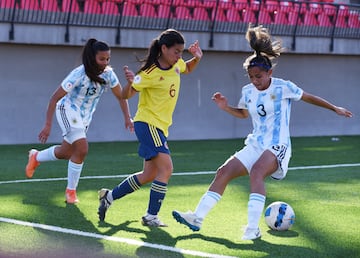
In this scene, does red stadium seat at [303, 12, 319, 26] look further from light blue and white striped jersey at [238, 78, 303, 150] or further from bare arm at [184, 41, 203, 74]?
light blue and white striped jersey at [238, 78, 303, 150]

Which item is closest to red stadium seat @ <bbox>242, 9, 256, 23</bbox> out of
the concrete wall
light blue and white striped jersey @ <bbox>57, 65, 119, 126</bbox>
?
the concrete wall

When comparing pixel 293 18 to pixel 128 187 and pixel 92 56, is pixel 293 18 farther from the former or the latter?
pixel 128 187

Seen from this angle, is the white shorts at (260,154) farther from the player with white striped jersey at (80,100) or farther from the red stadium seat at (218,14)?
the red stadium seat at (218,14)

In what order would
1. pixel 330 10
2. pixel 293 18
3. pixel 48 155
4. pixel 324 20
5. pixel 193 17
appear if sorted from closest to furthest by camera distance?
pixel 48 155 < pixel 193 17 < pixel 293 18 < pixel 324 20 < pixel 330 10

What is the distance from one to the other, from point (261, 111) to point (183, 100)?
16130 millimetres

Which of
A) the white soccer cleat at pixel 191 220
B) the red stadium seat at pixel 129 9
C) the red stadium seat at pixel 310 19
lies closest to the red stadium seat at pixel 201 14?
the red stadium seat at pixel 129 9

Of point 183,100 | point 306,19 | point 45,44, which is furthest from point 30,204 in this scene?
point 306,19

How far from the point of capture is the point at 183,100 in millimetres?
23219

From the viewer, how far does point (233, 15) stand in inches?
934

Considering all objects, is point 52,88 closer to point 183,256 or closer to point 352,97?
point 352,97

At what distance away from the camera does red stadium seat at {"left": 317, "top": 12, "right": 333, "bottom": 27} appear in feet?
83.1

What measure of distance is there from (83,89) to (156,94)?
1.58 metres

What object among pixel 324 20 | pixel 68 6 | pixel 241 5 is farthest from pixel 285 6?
pixel 68 6

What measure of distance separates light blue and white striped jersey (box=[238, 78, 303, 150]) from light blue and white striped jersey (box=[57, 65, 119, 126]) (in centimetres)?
218
